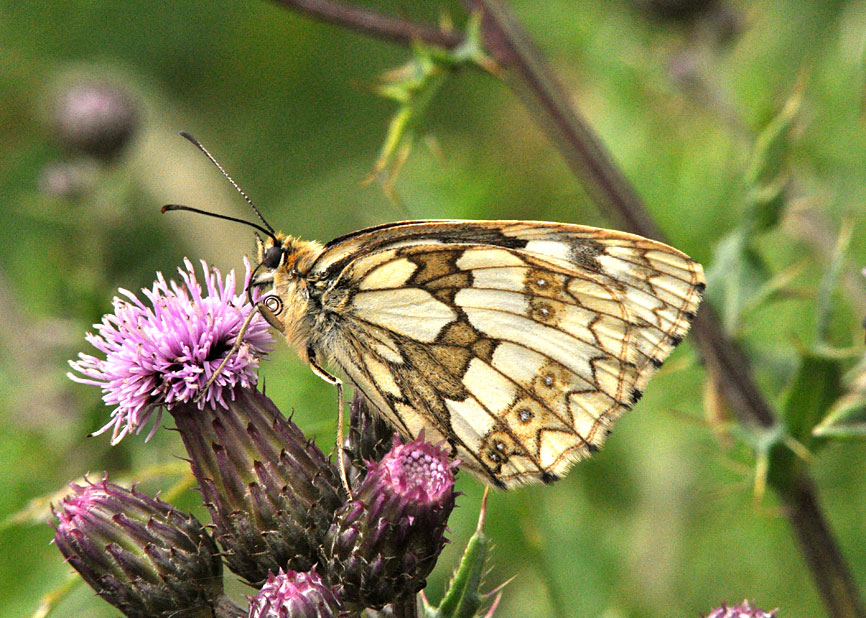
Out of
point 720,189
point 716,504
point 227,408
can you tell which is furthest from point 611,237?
point 716,504

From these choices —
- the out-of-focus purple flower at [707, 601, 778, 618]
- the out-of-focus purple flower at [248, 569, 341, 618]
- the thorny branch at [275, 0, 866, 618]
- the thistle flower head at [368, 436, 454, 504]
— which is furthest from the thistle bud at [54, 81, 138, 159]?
the out-of-focus purple flower at [707, 601, 778, 618]

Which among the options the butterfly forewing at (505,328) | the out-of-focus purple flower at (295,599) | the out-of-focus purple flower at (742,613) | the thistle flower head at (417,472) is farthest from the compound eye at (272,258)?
the out-of-focus purple flower at (742,613)

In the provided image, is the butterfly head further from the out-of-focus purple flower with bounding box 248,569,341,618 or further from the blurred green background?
the out-of-focus purple flower with bounding box 248,569,341,618

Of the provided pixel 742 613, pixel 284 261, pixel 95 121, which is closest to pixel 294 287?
pixel 284 261

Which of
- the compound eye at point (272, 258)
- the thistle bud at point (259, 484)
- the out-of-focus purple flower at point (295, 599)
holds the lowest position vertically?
the out-of-focus purple flower at point (295, 599)

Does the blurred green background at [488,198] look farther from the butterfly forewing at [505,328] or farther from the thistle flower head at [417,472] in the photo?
the thistle flower head at [417,472]

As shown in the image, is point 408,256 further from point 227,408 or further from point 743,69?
point 743,69

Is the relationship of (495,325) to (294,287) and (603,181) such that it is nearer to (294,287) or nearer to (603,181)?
(294,287)
